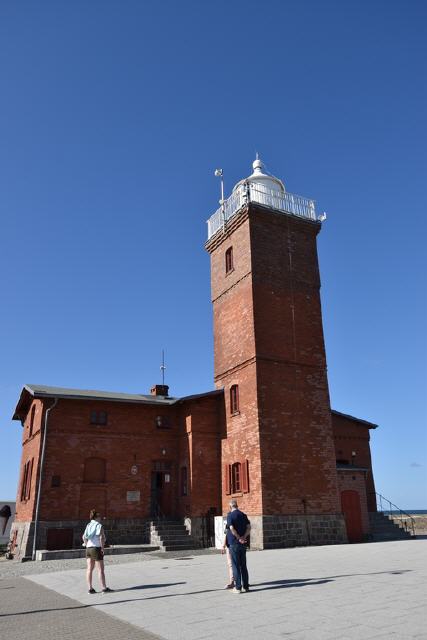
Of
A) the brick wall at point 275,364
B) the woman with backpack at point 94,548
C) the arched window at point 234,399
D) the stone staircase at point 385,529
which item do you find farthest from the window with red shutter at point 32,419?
the stone staircase at point 385,529

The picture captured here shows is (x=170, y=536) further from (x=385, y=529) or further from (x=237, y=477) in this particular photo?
(x=385, y=529)

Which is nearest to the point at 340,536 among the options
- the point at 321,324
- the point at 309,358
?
the point at 309,358

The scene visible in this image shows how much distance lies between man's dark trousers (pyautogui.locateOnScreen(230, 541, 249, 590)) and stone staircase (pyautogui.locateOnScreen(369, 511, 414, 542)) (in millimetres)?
16234

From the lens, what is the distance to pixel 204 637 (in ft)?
18.8

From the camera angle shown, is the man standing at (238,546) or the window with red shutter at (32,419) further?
the window with red shutter at (32,419)

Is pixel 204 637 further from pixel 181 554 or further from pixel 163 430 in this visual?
pixel 163 430

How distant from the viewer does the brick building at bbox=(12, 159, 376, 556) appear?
19859mm

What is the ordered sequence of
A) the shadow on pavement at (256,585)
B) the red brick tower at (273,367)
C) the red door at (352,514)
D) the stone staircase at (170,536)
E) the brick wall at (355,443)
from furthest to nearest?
the brick wall at (355,443), the red door at (352,514), the stone staircase at (170,536), the red brick tower at (273,367), the shadow on pavement at (256,585)

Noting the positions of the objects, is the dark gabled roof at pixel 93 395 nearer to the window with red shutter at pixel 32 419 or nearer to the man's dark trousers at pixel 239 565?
the window with red shutter at pixel 32 419

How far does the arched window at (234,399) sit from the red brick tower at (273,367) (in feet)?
0.14

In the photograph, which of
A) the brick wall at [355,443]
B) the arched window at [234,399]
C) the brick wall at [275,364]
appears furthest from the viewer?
the brick wall at [355,443]

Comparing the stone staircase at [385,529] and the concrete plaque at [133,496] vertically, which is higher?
the concrete plaque at [133,496]

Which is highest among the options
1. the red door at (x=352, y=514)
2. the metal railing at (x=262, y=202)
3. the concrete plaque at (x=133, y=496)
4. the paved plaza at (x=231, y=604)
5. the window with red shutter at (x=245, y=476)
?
the metal railing at (x=262, y=202)

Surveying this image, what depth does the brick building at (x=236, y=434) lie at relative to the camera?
19.9 m
